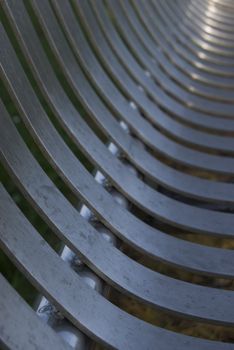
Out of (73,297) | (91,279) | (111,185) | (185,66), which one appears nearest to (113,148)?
(111,185)

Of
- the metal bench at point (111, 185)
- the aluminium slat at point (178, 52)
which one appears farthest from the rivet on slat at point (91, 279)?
the aluminium slat at point (178, 52)

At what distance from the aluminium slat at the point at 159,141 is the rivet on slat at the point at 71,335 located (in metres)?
0.74

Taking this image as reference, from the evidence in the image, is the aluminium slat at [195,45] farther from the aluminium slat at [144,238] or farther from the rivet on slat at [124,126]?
the aluminium slat at [144,238]

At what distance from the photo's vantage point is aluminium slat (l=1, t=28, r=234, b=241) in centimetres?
150

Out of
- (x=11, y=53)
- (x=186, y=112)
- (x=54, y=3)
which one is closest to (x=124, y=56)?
(x=186, y=112)

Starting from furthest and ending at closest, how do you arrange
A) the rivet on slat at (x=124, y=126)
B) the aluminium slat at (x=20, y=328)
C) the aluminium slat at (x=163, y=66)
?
the aluminium slat at (x=163, y=66) < the rivet on slat at (x=124, y=126) < the aluminium slat at (x=20, y=328)

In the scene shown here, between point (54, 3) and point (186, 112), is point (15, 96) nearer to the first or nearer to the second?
point (54, 3)

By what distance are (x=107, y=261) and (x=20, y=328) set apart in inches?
15.3

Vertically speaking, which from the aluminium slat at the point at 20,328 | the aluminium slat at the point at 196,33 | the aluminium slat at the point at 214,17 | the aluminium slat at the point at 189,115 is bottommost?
the aluminium slat at the point at 20,328

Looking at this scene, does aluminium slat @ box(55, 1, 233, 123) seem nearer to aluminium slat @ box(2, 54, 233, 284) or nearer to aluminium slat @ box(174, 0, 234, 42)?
aluminium slat @ box(2, 54, 233, 284)

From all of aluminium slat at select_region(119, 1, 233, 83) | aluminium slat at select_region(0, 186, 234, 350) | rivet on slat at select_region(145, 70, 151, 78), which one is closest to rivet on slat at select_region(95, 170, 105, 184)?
aluminium slat at select_region(0, 186, 234, 350)

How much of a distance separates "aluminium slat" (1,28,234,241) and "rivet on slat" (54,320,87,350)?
37 centimetres

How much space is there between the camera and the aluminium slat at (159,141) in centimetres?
185

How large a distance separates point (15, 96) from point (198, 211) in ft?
1.97
